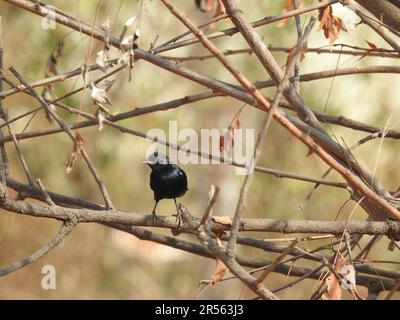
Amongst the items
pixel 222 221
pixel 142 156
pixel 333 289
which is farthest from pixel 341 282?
pixel 142 156

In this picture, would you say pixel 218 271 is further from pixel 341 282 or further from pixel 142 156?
pixel 142 156

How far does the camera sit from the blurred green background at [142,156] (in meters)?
8.11

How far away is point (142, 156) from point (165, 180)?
5818 millimetres

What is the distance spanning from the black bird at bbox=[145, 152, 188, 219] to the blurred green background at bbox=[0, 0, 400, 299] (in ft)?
9.89

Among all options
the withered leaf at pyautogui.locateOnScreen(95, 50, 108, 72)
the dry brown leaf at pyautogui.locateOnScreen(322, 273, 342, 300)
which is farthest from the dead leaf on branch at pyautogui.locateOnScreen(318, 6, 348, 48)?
the dry brown leaf at pyautogui.locateOnScreen(322, 273, 342, 300)

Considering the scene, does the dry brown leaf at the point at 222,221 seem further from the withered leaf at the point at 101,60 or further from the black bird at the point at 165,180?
the black bird at the point at 165,180

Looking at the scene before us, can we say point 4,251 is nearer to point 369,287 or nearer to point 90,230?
point 90,230

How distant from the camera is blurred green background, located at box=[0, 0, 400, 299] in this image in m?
8.11

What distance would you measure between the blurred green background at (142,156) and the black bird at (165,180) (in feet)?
9.89

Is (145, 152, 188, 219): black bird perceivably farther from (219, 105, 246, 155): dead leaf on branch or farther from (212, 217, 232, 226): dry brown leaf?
(212, 217, 232, 226): dry brown leaf

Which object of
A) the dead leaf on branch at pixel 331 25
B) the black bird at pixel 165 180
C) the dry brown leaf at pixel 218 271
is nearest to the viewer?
the dry brown leaf at pixel 218 271

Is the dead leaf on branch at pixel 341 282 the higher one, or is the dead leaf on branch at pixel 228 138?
the dead leaf on branch at pixel 228 138

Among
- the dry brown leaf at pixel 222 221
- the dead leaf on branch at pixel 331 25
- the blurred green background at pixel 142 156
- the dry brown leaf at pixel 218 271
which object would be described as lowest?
the dry brown leaf at pixel 218 271

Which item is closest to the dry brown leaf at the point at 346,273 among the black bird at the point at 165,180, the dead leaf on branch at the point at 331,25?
the dead leaf on branch at the point at 331,25
